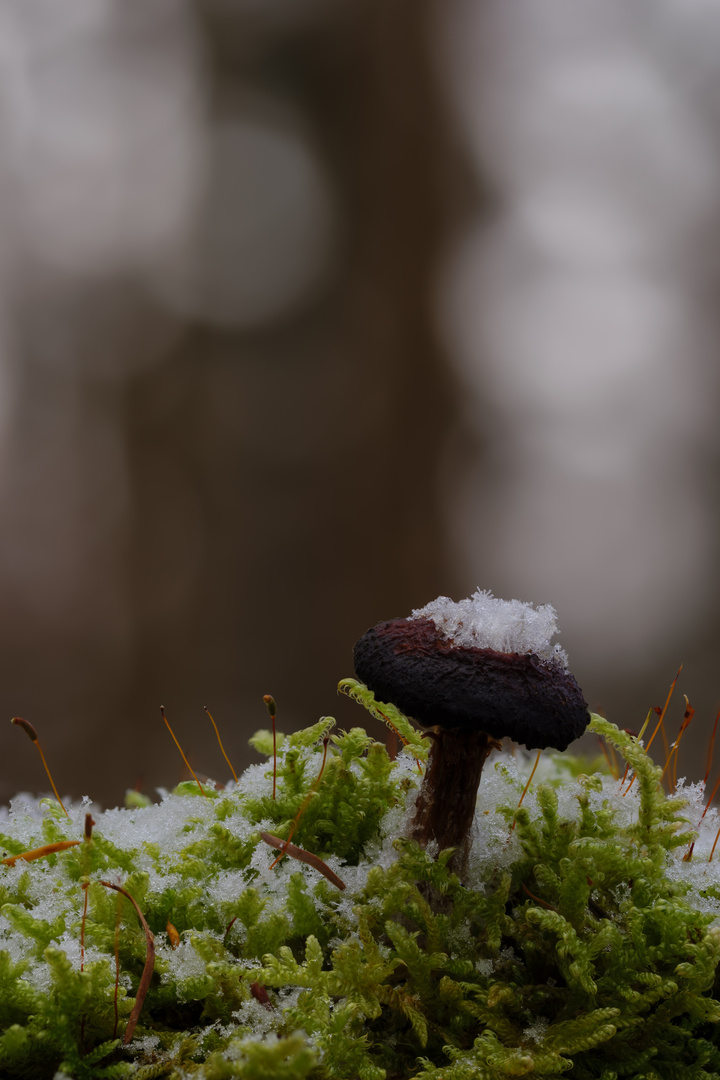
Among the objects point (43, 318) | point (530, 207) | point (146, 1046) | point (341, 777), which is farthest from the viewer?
point (530, 207)

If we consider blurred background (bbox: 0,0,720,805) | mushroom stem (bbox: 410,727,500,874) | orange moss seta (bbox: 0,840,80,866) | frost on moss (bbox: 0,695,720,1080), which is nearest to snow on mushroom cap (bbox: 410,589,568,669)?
mushroom stem (bbox: 410,727,500,874)

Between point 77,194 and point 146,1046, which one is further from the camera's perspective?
point 77,194

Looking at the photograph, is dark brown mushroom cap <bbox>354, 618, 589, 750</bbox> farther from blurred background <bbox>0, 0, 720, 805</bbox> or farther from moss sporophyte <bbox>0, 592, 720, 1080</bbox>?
blurred background <bbox>0, 0, 720, 805</bbox>

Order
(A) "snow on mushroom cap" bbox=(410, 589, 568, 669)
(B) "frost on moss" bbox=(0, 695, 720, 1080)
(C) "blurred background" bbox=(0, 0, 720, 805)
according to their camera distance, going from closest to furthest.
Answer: (B) "frost on moss" bbox=(0, 695, 720, 1080) → (A) "snow on mushroom cap" bbox=(410, 589, 568, 669) → (C) "blurred background" bbox=(0, 0, 720, 805)

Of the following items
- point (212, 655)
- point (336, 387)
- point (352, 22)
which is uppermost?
point (352, 22)

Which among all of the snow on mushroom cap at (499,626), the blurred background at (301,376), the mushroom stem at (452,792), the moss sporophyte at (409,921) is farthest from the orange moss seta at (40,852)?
the blurred background at (301,376)

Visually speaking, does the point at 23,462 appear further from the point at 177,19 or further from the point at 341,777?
the point at 341,777

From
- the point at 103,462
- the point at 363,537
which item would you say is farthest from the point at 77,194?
the point at 363,537

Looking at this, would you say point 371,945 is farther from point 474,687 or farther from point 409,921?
point 474,687
